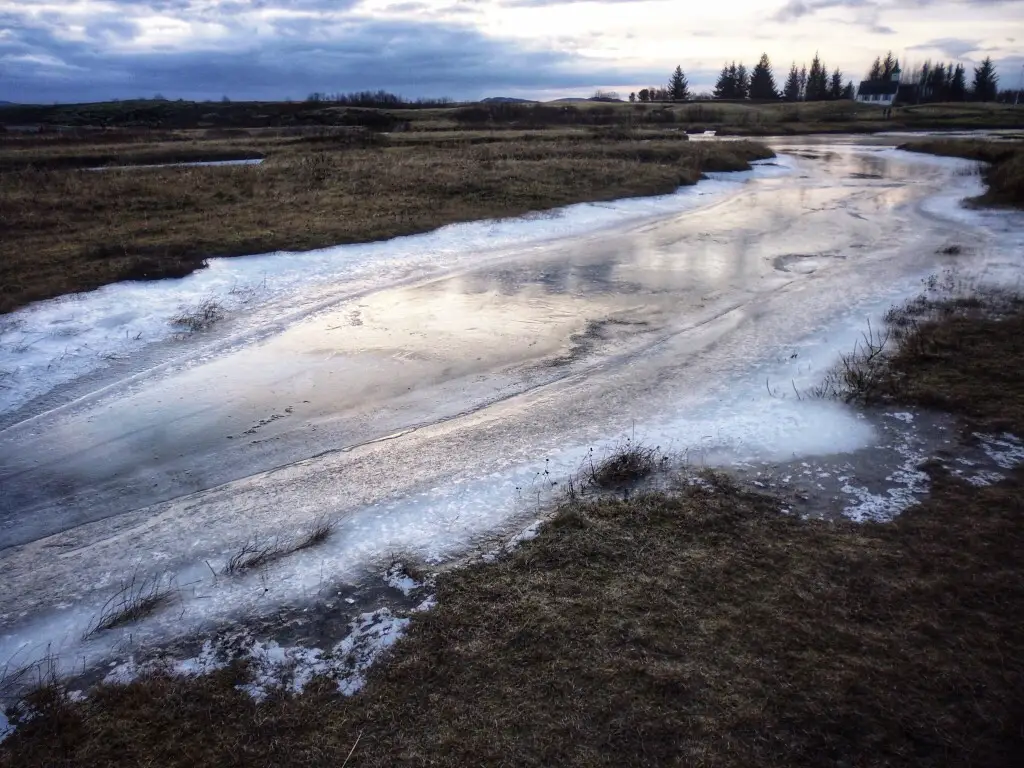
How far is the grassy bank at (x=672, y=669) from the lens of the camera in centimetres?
396

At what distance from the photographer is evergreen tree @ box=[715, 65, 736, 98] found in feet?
413

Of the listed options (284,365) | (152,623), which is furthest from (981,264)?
(152,623)

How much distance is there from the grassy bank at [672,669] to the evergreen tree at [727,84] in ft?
451

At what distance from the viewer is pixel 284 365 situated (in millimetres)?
10305

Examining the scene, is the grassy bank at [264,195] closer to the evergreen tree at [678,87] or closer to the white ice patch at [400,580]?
the white ice patch at [400,580]

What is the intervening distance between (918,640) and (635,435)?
3.74m

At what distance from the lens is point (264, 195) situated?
22.4m

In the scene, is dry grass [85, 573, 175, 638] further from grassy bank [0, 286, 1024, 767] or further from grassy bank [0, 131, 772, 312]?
grassy bank [0, 131, 772, 312]

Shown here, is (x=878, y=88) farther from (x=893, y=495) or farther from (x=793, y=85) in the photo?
(x=893, y=495)

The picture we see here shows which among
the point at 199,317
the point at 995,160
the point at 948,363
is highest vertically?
the point at 995,160

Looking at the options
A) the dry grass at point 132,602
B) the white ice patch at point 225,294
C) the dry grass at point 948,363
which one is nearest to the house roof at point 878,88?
the white ice patch at point 225,294

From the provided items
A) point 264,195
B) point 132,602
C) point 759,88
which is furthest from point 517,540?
point 759,88

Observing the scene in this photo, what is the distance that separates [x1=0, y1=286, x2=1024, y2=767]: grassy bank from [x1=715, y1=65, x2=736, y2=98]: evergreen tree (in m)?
137

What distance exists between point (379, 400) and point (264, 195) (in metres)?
16.1
